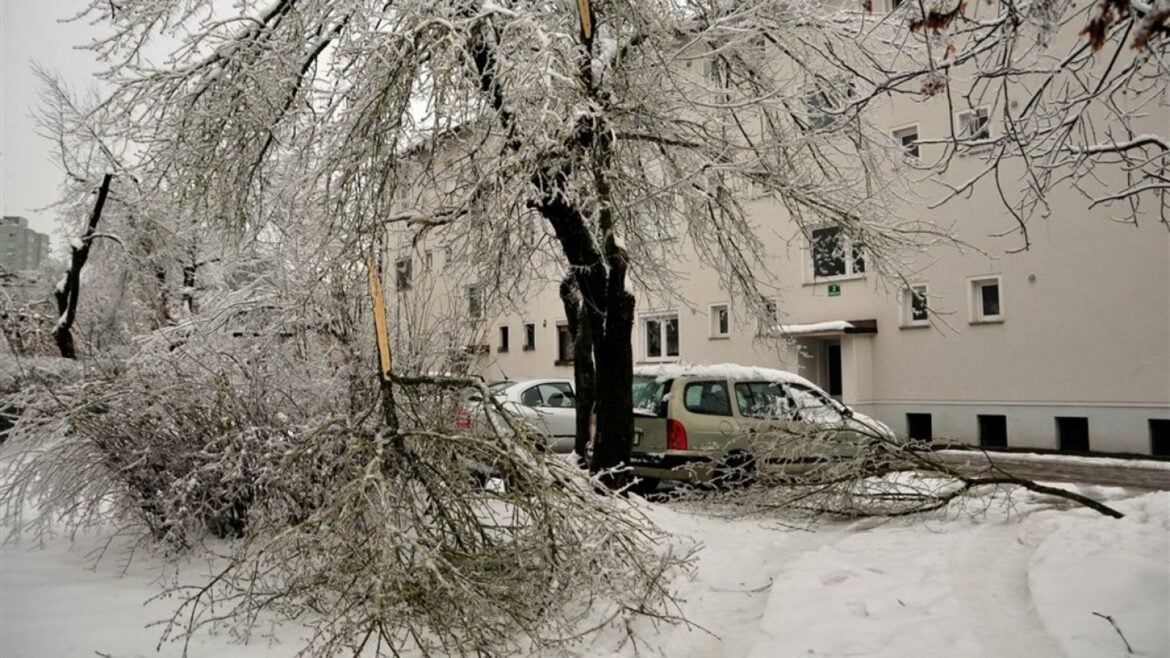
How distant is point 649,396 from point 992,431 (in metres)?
11.6

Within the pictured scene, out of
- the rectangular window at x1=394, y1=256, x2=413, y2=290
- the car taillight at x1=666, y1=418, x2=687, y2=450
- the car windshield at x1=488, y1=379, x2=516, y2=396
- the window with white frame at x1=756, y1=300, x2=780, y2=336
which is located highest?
the rectangular window at x1=394, y1=256, x2=413, y2=290

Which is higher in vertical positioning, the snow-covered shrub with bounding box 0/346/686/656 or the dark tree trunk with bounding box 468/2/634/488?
the dark tree trunk with bounding box 468/2/634/488

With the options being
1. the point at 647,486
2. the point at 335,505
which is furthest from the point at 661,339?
the point at 335,505

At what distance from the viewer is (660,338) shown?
2353cm

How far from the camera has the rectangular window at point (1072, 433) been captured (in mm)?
16422

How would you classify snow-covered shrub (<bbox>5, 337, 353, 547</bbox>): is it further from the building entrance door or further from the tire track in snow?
the building entrance door

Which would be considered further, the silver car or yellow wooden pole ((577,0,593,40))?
the silver car

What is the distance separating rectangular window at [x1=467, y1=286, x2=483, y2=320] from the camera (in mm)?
8125

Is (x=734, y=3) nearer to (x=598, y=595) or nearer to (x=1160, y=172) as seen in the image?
(x=1160, y=172)

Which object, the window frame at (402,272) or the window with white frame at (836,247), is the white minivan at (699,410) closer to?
the window with white frame at (836,247)

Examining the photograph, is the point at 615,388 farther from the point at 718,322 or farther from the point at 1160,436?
the point at 718,322

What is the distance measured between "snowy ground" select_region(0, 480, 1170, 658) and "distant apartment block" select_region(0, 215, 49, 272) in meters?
2.60

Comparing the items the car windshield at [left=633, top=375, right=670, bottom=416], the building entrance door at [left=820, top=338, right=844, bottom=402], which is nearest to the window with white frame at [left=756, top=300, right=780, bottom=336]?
the car windshield at [left=633, top=375, right=670, bottom=416]

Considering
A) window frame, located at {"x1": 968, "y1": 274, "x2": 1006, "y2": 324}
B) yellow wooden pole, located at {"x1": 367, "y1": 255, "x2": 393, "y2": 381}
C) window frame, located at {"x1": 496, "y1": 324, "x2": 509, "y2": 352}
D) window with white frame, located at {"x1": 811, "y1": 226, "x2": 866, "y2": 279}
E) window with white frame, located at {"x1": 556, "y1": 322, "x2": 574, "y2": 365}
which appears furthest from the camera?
window frame, located at {"x1": 496, "y1": 324, "x2": 509, "y2": 352}
